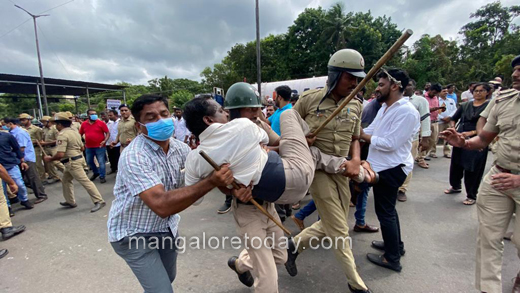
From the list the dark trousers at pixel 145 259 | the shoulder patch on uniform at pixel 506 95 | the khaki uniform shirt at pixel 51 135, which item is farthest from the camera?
the khaki uniform shirt at pixel 51 135

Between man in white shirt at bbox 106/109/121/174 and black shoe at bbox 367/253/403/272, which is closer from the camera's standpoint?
black shoe at bbox 367/253/403/272

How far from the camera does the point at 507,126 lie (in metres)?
2.02

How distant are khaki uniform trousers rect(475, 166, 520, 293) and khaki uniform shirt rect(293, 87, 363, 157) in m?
1.26

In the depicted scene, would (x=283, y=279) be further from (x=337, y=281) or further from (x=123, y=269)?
(x=123, y=269)

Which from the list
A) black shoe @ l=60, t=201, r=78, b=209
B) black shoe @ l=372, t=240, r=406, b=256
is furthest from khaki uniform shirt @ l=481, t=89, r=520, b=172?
black shoe @ l=60, t=201, r=78, b=209

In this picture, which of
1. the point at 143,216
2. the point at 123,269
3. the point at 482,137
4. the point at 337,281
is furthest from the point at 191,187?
the point at 482,137

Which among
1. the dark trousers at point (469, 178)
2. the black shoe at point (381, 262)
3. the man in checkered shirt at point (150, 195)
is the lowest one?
the black shoe at point (381, 262)

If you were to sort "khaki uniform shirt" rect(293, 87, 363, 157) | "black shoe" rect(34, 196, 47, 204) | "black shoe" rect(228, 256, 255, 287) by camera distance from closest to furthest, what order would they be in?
"khaki uniform shirt" rect(293, 87, 363, 157)
"black shoe" rect(228, 256, 255, 287)
"black shoe" rect(34, 196, 47, 204)

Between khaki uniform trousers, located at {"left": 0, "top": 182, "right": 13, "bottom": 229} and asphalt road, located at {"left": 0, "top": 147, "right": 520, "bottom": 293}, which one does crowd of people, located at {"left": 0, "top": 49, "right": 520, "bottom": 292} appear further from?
khaki uniform trousers, located at {"left": 0, "top": 182, "right": 13, "bottom": 229}

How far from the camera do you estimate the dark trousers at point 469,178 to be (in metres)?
4.09

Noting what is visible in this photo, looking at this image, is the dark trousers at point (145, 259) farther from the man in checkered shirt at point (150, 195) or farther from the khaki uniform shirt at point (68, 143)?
the khaki uniform shirt at point (68, 143)

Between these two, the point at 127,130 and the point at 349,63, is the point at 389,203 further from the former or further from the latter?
the point at 127,130

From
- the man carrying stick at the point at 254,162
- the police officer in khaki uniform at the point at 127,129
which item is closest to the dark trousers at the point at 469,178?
the man carrying stick at the point at 254,162

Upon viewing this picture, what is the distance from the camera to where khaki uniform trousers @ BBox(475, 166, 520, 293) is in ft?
6.45
